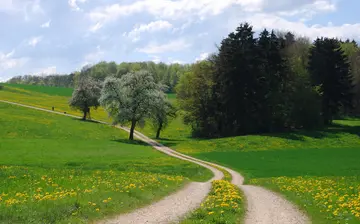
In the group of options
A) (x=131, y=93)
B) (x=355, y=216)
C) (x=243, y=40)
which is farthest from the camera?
(x=243, y=40)

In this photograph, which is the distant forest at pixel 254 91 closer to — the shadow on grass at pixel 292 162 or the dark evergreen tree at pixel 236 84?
the dark evergreen tree at pixel 236 84

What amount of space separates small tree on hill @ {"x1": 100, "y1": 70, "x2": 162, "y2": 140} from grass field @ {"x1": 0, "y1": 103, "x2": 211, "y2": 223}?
5852 mm

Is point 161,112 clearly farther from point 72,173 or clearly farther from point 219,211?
point 219,211

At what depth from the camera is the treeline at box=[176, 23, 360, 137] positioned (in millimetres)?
78375

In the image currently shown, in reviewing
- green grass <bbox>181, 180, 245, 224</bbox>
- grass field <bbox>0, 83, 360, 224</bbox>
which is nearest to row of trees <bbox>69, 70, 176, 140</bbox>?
grass field <bbox>0, 83, 360, 224</bbox>

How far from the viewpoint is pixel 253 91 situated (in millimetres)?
78625

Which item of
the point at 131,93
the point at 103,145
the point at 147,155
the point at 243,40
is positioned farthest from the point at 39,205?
the point at 243,40

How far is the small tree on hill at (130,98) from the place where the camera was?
74.1 m

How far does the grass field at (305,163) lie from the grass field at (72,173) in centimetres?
724

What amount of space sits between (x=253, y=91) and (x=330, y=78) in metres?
21.8

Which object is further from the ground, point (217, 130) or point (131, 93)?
point (131, 93)

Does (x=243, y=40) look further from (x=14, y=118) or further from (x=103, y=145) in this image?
(x=14, y=118)

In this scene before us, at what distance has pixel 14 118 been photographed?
8312 centimetres

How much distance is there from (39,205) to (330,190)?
52.0 ft
